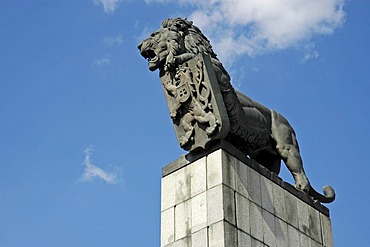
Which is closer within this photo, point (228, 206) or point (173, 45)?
point (228, 206)

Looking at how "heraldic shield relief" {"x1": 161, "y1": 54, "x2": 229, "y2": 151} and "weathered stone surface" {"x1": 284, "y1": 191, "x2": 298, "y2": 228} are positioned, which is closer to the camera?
"heraldic shield relief" {"x1": 161, "y1": 54, "x2": 229, "y2": 151}

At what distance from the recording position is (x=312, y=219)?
57.2ft

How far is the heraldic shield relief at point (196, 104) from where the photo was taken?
632 inches

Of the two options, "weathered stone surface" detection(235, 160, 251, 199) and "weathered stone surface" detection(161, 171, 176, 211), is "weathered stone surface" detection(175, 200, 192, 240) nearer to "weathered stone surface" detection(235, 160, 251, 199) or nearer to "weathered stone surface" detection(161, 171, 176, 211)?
"weathered stone surface" detection(161, 171, 176, 211)

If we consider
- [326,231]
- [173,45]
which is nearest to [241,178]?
[326,231]

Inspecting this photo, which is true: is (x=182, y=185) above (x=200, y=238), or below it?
above

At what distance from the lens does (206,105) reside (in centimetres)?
1616

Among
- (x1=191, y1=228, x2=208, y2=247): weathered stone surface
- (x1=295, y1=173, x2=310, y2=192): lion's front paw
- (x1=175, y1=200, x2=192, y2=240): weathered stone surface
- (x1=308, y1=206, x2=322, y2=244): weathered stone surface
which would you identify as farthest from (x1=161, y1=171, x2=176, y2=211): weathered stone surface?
(x1=308, y1=206, x2=322, y2=244): weathered stone surface

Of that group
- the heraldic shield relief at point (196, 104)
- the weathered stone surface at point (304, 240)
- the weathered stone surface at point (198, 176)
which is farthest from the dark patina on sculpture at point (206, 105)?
the weathered stone surface at point (304, 240)

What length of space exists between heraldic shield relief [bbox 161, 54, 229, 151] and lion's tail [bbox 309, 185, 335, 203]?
3172mm

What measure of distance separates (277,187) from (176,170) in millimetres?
2152

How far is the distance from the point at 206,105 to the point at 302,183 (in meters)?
3.18

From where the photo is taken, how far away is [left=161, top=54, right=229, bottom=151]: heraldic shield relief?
1605cm

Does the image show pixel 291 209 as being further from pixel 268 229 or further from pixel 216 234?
pixel 216 234
